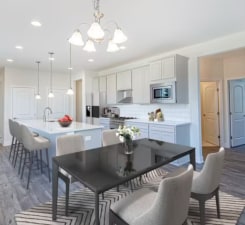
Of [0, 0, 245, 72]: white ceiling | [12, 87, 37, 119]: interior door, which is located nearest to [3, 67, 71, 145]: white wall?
[12, 87, 37, 119]: interior door

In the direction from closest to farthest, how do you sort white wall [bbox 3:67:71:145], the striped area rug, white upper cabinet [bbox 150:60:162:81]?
the striped area rug
white upper cabinet [bbox 150:60:162:81]
white wall [bbox 3:67:71:145]

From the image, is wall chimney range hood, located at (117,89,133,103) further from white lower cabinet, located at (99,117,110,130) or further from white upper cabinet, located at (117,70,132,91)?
white lower cabinet, located at (99,117,110,130)

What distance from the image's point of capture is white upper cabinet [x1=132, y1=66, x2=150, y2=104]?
5.14 metres

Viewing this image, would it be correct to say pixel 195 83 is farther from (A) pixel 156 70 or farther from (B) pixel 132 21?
(B) pixel 132 21

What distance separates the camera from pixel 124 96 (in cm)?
625

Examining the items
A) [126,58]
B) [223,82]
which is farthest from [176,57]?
[223,82]

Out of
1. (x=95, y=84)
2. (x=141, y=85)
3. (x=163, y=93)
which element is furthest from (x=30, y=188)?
(x=95, y=84)

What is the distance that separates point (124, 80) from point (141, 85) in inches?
31.3

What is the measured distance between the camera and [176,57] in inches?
167

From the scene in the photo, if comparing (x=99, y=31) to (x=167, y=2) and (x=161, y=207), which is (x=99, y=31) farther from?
(x=161, y=207)

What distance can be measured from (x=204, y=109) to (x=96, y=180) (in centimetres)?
592

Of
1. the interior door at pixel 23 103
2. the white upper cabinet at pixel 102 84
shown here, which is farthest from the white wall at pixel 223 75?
the interior door at pixel 23 103

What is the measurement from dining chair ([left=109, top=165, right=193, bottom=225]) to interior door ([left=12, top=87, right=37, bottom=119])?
21.0 ft

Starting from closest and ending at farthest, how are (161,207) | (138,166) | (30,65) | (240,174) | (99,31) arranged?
(161,207) < (138,166) < (99,31) < (240,174) < (30,65)
